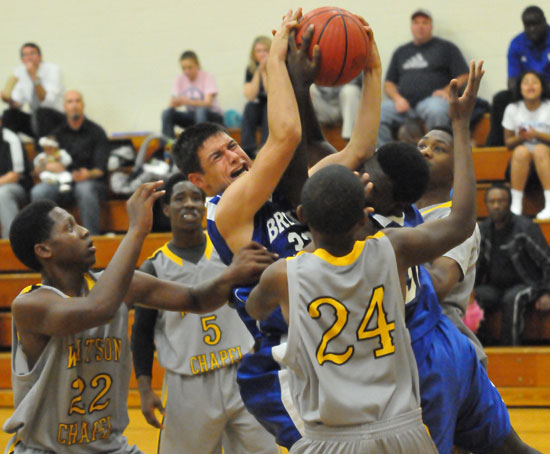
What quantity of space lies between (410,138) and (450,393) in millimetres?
5402

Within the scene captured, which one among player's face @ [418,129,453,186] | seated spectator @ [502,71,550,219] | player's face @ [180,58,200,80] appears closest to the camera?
player's face @ [418,129,453,186]

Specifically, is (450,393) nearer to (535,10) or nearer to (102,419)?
(102,419)

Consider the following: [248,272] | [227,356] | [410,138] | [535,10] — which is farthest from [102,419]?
[535,10]

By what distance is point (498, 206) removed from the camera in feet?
23.4

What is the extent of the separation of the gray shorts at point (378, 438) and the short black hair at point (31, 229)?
4.57ft

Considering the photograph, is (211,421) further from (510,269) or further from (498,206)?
(498,206)

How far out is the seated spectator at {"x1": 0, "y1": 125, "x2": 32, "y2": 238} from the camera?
30.2 ft

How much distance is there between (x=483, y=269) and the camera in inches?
281

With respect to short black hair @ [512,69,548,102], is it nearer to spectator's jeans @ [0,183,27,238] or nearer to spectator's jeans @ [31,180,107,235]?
spectator's jeans @ [31,180,107,235]

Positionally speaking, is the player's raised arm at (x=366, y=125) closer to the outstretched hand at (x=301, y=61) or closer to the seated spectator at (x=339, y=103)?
the outstretched hand at (x=301, y=61)

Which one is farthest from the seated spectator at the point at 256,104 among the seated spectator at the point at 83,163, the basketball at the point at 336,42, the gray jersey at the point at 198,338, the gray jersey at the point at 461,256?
the basketball at the point at 336,42

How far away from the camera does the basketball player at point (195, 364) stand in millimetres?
4645

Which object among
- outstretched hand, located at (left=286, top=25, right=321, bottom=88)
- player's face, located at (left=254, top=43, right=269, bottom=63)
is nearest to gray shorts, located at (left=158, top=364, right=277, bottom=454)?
outstretched hand, located at (left=286, top=25, right=321, bottom=88)

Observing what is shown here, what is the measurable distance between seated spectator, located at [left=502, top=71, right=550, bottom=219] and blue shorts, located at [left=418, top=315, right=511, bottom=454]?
4657 millimetres
